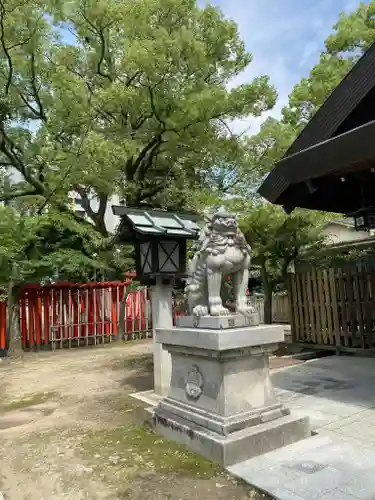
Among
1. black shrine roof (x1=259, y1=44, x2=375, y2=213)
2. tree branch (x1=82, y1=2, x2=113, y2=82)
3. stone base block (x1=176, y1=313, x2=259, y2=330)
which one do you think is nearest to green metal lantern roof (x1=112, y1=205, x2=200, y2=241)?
black shrine roof (x1=259, y1=44, x2=375, y2=213)

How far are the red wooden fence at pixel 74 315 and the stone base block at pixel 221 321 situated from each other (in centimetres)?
1029

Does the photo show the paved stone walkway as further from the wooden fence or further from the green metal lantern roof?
the green metal lantern roof

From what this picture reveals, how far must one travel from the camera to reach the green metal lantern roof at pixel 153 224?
625 centimetres

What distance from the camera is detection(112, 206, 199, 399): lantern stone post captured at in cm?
634

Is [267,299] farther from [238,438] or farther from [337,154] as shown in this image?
[238,438]

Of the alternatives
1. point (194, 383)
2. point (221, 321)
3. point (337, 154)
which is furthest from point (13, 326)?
point (337, 154)

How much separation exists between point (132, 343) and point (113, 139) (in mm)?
7536

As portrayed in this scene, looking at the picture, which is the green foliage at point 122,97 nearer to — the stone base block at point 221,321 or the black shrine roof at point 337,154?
the black shrine roof at point 337,154

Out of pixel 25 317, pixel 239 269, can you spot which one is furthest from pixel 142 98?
pixel 239 269

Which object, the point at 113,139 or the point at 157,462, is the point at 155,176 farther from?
the point at 157,462

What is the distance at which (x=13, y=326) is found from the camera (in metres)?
12.8

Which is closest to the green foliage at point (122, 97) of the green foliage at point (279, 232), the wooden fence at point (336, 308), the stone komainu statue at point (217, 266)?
the green foliage at point (279, 232)

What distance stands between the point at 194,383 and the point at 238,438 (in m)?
0.79

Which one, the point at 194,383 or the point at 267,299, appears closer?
the point at 194,383
